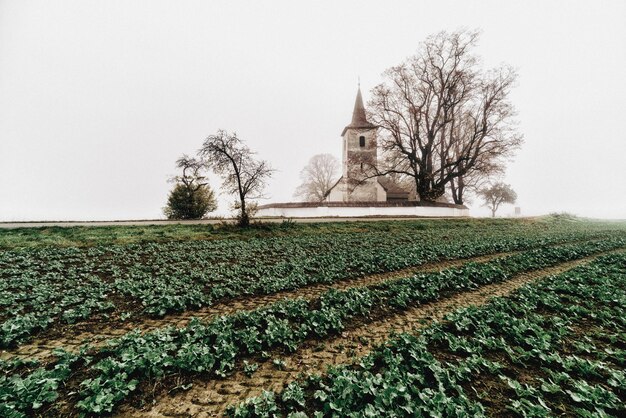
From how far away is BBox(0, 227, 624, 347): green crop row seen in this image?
21.0 ft

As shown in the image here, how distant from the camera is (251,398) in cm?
361

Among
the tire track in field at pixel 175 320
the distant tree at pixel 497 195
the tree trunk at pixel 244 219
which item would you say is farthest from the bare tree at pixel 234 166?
the distant tree at pixel 497 195

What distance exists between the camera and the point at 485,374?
430 cm

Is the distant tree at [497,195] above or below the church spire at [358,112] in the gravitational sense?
below

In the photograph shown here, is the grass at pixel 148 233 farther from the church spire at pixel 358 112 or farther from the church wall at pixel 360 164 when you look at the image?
the church spire at pixel 358 112

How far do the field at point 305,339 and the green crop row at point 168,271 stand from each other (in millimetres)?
66

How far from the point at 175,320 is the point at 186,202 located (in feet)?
110

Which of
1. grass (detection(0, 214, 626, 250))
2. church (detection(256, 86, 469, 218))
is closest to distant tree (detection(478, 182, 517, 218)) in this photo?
church (detection(256, 86, 469, 218))

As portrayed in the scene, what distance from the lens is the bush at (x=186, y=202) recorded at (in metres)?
36.3

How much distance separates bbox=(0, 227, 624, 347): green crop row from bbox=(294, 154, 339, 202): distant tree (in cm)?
5123

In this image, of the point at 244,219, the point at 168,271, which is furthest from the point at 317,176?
the point at 168,271

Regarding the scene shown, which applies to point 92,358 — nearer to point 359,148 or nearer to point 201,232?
point 201,232

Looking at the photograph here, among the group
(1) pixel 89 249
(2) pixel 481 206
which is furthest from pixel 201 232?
(2) pixel 481 206

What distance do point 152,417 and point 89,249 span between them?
1282 cm
